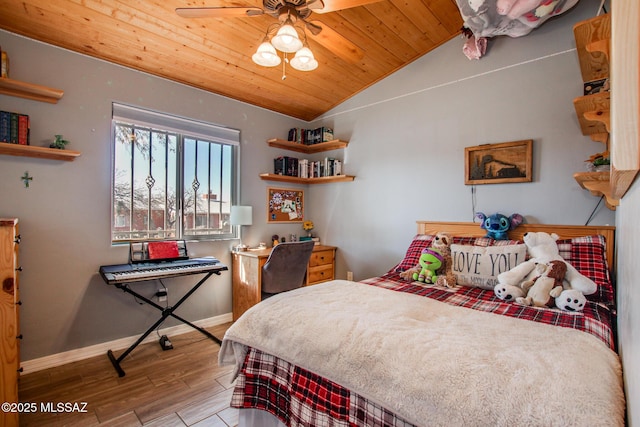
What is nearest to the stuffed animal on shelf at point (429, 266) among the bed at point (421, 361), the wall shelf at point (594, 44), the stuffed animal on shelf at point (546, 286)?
the bed at point (421, 361)

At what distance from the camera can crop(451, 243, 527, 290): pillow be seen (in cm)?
216

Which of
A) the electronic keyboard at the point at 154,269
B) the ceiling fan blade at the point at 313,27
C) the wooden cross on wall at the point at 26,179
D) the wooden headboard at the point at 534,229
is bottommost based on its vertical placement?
the electronic keyboard at the point at 154,269

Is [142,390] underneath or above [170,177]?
underneath

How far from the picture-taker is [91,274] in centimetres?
264

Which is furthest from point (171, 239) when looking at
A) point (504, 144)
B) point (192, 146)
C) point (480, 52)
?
point (480, 52)

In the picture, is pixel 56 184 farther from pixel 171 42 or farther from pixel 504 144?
pixel 504 144

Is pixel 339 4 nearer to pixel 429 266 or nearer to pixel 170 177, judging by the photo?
pixel 429 266

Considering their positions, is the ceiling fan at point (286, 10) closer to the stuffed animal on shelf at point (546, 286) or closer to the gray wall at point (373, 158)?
the gray wall at point (373, 158)

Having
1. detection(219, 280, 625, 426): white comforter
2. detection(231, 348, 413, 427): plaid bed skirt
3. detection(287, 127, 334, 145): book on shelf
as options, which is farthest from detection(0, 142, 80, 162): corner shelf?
detection(287, 127, 334, 145): book on shelf

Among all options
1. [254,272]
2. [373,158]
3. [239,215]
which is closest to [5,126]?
[239,215]

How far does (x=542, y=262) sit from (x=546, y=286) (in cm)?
20

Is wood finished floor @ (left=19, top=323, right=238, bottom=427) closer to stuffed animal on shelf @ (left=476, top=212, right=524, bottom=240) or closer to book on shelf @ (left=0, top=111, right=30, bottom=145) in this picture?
book on shelf @ (left=0, top=111, right=30, bottom=145)

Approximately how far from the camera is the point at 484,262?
87.7 inches

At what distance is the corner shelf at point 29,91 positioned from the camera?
7.06 feet
